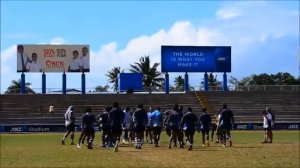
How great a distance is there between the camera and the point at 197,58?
7212 centimetres

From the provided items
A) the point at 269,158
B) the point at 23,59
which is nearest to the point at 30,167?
the point at 269,158

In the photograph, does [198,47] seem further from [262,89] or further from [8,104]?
[8,104]

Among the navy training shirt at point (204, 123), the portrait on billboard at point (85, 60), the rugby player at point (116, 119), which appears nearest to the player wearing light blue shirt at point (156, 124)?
the navy training shirt at point (204, 123)

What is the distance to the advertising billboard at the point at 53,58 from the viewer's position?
69.5 meters

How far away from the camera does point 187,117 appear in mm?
28234

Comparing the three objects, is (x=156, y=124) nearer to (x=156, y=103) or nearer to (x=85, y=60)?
(x=156, y=103)

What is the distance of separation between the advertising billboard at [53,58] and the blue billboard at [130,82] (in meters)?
4.18

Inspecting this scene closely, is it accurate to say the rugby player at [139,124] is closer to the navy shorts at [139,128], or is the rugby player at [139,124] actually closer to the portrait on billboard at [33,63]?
the navy shorts at [139,128]

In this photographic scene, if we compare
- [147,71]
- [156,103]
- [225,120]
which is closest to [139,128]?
[225,120]

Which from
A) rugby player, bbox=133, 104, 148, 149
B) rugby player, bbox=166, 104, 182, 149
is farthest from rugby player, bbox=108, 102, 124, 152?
rugby player, bbox=166, 104, 182, 149

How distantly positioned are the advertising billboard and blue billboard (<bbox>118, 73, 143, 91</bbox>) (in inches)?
164

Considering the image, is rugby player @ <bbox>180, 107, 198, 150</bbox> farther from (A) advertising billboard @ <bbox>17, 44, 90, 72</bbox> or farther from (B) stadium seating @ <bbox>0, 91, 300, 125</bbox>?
(A) advertising billboard @ <bbox>17, 44, 90, 72</bbox>

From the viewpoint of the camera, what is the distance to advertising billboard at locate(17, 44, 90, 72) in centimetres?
6950

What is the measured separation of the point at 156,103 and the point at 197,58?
828 centimetres
